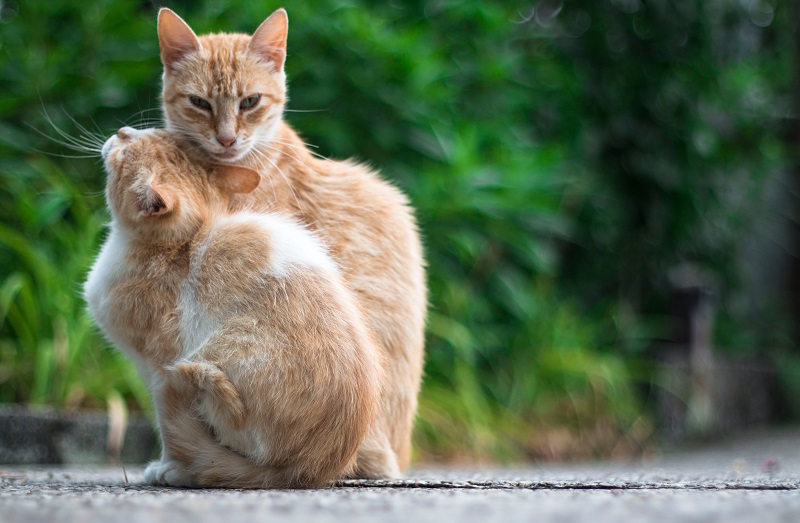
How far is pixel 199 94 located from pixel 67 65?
6.64ft

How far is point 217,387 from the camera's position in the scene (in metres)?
1.99

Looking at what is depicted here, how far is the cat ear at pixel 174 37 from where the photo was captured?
8.41ft

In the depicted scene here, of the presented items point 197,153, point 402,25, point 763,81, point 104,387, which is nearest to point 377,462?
point 197,153

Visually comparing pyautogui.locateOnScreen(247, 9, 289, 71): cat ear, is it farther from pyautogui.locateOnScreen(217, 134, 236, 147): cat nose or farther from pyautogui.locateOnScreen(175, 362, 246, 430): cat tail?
pyautogui.locateOnScreen(175, 362, 246, 430): cat tail

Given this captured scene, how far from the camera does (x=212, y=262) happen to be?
2.11m

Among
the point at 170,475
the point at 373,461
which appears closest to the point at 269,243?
the point at 170,475

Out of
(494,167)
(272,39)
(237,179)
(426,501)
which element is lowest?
(494,167)

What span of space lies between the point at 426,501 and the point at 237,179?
1.09 meters

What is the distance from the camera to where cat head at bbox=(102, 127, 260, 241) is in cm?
215

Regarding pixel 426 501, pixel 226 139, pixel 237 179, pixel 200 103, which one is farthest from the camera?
pixel 200 103

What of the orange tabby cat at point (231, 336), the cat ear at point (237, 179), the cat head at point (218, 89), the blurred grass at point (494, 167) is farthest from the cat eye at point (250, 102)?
the blurred grass at point (494, 167)

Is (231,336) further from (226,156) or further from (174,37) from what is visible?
(174,37)

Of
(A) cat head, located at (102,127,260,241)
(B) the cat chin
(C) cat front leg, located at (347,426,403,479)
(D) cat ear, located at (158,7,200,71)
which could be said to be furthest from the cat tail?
(D) cat ear, located at (158,7,200,71)

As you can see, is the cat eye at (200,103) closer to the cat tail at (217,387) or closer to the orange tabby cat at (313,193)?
the orange tabby cat at (313,193)
